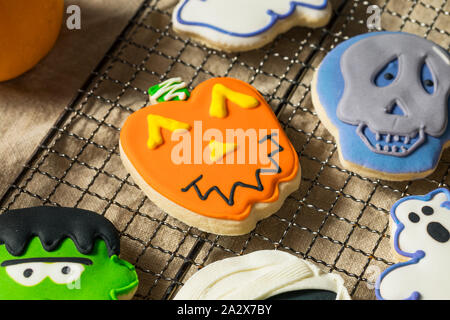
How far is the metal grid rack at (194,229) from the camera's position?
110cm

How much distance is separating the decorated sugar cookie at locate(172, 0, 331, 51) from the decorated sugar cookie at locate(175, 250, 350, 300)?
428mm

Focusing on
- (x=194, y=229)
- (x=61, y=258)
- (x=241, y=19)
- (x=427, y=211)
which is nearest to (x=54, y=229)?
(x=61, y=258)

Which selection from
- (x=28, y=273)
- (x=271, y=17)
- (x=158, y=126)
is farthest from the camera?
(x=271, y=17)

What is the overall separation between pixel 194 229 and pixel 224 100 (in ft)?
0.79

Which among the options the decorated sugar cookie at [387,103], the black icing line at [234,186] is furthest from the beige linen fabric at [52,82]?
the decorated sugar cookie at [387,103]

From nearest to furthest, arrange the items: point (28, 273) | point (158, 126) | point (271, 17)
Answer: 1. point (28, 273)
2. point (158, 126)
3. point (271, 17)

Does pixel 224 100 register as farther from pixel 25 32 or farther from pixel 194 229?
pixel 25 32

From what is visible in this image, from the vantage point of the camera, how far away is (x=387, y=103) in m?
1.12

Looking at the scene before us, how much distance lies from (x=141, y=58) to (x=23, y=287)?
0.52 metres

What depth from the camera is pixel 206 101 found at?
3.74 feet

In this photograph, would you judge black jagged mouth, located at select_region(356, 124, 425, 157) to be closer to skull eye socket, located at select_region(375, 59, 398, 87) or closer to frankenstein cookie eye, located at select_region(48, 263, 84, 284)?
skull eye socket, located at select_region(375, 59, 398, 87)

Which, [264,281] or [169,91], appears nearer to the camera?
[264,281]

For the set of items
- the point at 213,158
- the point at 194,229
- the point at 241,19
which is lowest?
the point at 194,229
